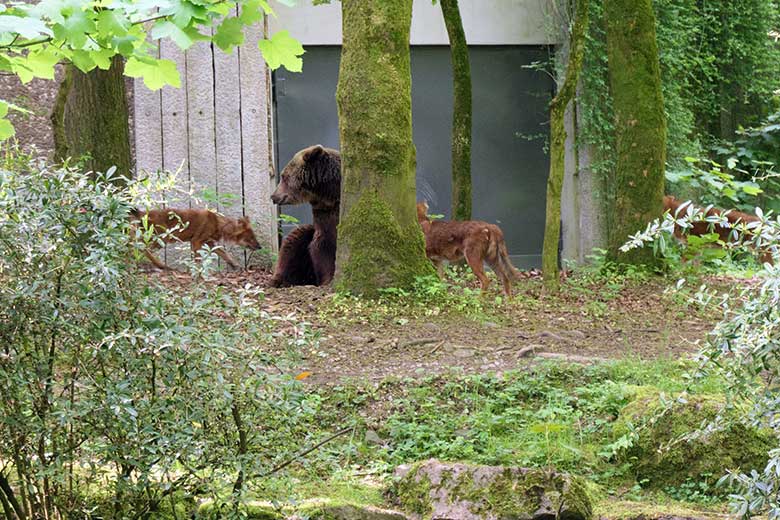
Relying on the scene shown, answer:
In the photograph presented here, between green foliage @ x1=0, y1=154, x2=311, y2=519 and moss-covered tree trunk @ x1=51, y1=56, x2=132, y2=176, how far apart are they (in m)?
7.35

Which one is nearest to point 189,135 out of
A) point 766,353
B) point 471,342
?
point 471,342

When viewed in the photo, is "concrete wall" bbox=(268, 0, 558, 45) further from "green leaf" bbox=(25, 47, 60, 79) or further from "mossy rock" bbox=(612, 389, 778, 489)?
"green leaf" bbox=(25, 47, 60, 79)

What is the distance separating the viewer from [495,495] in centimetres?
452

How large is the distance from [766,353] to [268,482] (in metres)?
1.95

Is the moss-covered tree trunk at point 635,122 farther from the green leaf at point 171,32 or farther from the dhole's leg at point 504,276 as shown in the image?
the green leaf at point 171,32

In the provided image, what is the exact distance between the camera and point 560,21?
15.5 m

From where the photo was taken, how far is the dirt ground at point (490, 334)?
6992 mm

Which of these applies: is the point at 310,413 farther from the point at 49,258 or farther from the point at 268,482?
the point at 49,258

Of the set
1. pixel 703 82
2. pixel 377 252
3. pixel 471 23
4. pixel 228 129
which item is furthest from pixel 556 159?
pixel 703 82

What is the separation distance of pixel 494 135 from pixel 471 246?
5530 millimetres

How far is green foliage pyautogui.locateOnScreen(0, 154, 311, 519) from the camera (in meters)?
3.60

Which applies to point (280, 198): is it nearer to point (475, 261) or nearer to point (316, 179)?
point (316, 179)

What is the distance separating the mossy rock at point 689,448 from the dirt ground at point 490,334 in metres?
0.99

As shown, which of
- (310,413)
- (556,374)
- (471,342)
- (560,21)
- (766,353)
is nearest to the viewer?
(766,353)
